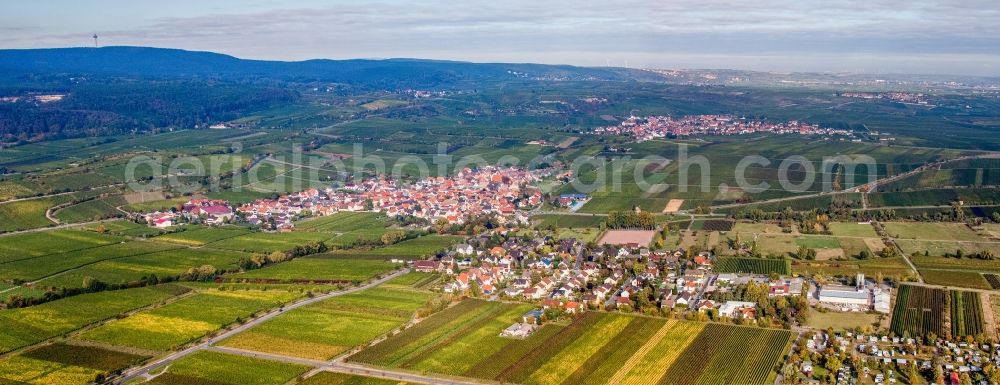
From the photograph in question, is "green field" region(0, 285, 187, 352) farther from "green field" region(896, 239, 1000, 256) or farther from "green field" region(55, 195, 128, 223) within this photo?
"green field" region(896, 239, 1000, 256)

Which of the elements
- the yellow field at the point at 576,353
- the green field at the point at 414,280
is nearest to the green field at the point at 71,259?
the green field at the point at 414,280

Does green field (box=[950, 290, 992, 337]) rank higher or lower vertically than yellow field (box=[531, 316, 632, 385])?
higher

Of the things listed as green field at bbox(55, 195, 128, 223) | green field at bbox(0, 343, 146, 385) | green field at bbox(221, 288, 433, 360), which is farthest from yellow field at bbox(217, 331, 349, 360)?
green field at bbox(55, 195, 128, 223)

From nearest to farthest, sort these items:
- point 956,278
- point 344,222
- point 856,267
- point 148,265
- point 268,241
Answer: point 956,278
point 856,267
point 148,265
point 268,241
point 344,222

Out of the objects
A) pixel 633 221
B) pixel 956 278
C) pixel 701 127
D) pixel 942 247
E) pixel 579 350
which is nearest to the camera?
pixel 579 350

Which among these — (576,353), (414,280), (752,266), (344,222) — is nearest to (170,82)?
(344,222)

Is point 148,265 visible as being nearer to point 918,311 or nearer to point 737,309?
point 737,309

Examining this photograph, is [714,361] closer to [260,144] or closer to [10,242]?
[10,242]
